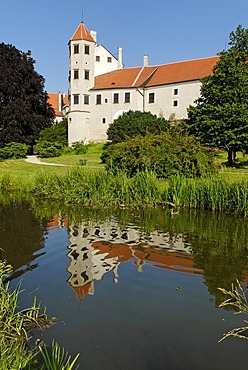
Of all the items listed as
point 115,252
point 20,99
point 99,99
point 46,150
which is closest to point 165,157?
point 115,252

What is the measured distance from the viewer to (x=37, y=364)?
13.2 ft

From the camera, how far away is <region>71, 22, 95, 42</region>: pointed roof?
4806 centimetres

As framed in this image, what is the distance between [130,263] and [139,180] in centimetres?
717

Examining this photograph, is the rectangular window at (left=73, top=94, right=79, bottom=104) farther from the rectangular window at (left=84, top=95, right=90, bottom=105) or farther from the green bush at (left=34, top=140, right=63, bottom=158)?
the green bush at (left=34, top=140, right=63, bottom=158)

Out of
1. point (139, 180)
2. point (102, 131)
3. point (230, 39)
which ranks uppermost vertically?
point (230, 39)

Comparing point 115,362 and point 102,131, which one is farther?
point 102,131

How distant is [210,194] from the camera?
13.0 metres

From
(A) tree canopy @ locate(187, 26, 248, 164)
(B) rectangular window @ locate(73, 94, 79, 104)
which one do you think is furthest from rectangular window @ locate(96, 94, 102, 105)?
(A) tree canopy @ locate(187, 26, 248, 164)

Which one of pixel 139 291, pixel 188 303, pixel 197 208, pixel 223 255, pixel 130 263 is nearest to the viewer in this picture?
pixel 188 303

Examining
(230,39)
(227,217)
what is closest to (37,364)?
(227,217)

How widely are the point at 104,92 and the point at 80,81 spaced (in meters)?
3.38

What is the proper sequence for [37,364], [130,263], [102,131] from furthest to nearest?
[102,131], [130,263], [37,364]

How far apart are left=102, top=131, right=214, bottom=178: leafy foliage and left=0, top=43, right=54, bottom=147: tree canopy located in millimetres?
25200

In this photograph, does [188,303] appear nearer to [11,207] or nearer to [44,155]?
[11,207]
